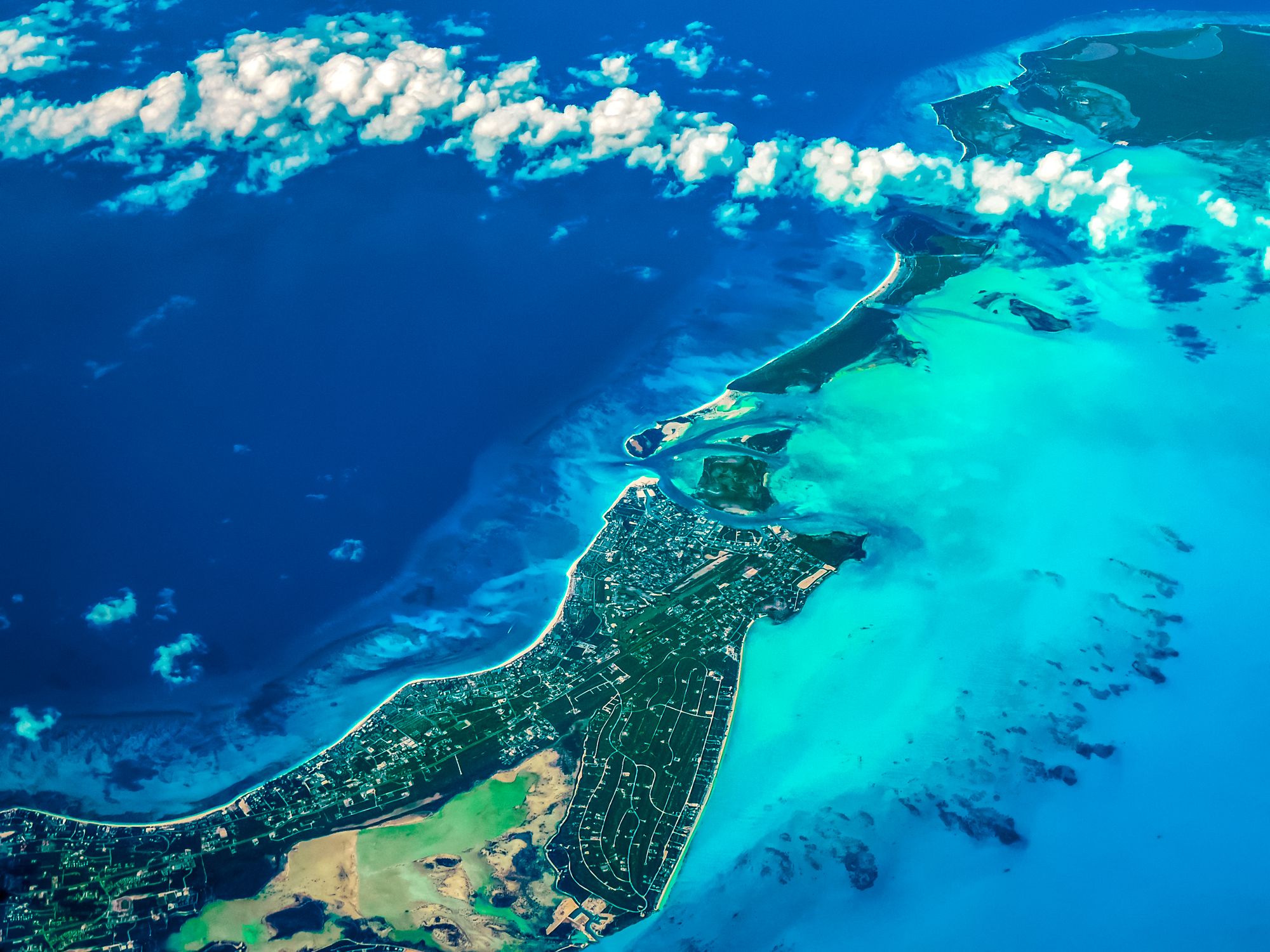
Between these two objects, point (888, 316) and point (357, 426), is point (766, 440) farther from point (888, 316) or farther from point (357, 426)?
point (357, 426)

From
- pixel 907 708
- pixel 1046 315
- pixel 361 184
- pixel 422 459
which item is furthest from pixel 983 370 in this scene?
pixel 361 184

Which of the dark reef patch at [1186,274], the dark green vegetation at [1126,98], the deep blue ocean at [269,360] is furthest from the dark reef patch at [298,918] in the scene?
the dark green vegetation at [1126,98]

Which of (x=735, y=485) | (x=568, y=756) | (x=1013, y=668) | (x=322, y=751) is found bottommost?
(x=1013, y=668)

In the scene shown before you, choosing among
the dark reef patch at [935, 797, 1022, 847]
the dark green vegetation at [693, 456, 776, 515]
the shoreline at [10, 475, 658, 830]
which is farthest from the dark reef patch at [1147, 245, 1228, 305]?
the shoreline at [10, 475, 658, 830]

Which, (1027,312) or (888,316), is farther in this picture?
(1027,312)

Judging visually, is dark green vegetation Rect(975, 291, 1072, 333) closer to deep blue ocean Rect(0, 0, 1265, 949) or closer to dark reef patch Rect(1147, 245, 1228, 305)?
deep blue ocean Rect(0, 0, 1265, 949)

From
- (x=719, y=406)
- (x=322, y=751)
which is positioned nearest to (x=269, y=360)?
(x=322, y=751)

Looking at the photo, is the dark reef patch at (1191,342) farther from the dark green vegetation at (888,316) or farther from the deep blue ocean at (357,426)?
the deep blue ocean at (357,426)
